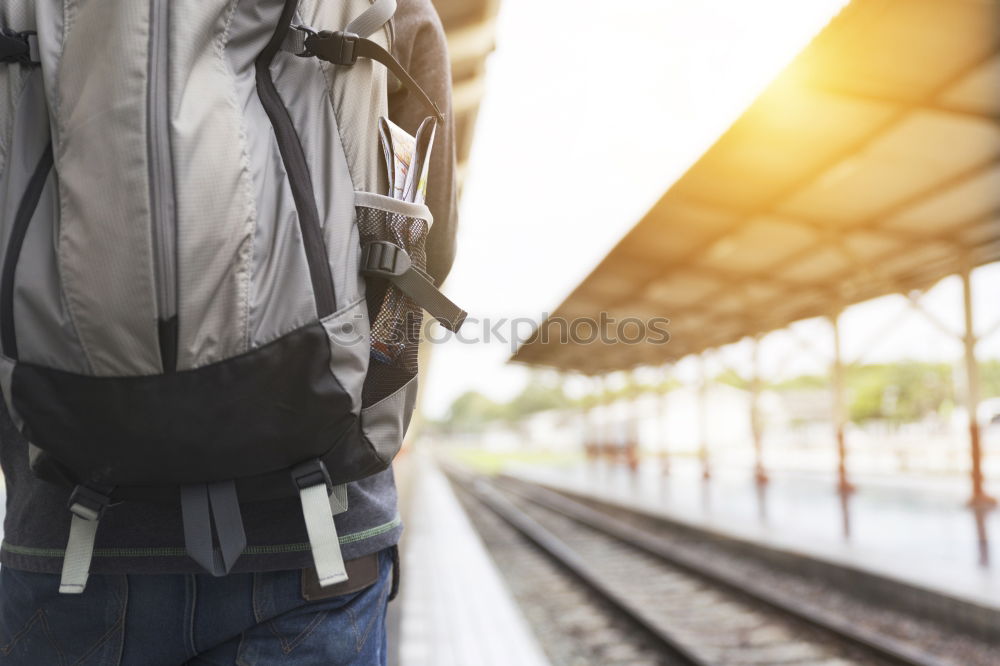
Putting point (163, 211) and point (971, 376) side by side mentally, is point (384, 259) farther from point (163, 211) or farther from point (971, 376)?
point (971, 376)

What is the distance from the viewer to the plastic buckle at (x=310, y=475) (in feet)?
3.02

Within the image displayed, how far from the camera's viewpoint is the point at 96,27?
91 cm

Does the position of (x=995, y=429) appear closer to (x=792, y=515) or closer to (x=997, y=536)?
(x=792, y=515)

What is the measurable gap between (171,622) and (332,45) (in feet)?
2.66

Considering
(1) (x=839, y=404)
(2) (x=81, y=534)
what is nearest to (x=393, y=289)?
(2) (x=81, y=534)

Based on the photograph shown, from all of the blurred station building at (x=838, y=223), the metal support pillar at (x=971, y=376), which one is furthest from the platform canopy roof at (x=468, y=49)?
the metal support pillar at (x=971, y=376)

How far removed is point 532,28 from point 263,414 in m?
6.13

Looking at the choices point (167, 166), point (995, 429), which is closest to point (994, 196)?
point (167, 166)

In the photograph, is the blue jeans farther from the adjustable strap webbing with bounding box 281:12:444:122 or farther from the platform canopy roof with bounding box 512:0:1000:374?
the platform canopy roof with bounding box 512:0:1000:374

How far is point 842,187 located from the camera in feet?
23.9

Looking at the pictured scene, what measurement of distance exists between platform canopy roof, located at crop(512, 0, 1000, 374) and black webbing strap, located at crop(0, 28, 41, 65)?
433cm

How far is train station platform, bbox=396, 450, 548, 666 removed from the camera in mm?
4430

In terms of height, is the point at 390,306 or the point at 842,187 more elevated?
the point at 842,187

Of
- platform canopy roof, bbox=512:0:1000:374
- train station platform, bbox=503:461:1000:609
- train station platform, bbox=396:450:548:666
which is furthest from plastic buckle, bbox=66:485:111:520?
train station platform, bbox=503:461:1000:609
